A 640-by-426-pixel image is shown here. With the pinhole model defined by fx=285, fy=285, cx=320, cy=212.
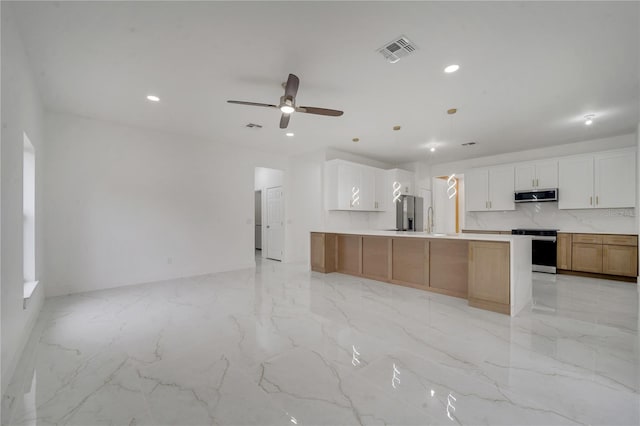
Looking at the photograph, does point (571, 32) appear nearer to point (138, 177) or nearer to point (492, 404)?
point (492, 404)

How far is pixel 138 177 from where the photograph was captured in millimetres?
4773

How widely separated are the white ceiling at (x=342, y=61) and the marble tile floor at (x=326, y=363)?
2.61 m

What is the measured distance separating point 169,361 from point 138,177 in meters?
3.65

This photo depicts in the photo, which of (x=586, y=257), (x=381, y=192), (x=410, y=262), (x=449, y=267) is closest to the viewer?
(x=449, y=267)

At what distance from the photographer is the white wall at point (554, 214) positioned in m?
5.32

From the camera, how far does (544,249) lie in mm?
5648

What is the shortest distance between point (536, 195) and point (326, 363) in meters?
5.94

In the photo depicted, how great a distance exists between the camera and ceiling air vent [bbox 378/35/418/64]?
8.05 feet

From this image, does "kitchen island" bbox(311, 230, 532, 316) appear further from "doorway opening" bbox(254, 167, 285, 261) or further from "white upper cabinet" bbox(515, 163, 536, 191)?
"white upper cabinet" bbox(515, 163, 536, 191)

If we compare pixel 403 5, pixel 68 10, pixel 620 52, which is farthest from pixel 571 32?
pixel 68 10

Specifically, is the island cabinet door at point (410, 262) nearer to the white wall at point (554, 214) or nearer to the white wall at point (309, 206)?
the white wall at point (309, 206)

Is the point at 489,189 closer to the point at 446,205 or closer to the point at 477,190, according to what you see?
the point at 477,190

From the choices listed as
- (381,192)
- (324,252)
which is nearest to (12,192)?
(324,252)

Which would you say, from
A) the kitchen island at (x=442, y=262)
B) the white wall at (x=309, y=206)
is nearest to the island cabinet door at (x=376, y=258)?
the kitchen island at (x=442, y=262)
